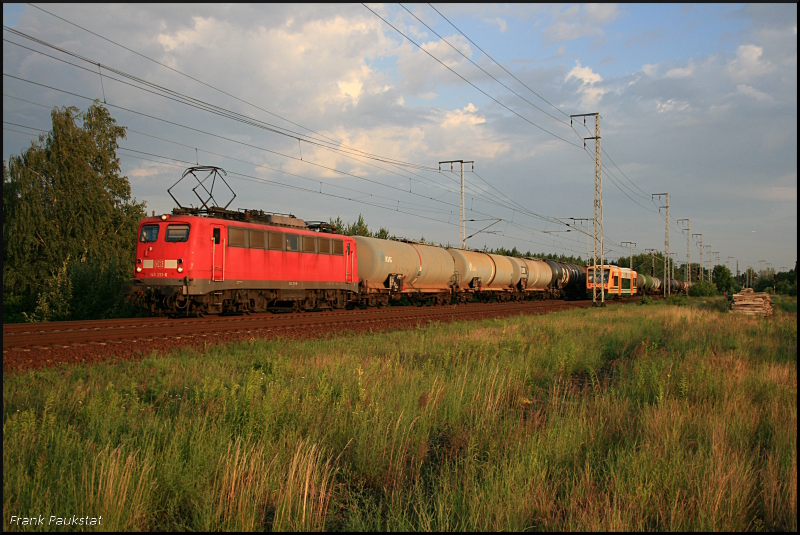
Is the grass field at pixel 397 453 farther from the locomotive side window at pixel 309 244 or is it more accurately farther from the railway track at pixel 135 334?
the locomotive side window at pixel 309 244

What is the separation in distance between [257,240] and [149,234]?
12.5 feet

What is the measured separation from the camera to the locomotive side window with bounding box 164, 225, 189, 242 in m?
18.1

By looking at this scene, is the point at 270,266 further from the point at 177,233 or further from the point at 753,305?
the point at 753,305

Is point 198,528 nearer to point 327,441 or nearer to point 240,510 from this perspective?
point 240,510

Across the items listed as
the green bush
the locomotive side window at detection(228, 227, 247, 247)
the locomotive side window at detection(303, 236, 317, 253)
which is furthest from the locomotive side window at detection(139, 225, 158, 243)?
the green bush

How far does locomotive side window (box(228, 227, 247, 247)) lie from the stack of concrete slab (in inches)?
986

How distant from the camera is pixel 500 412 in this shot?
7.03 meters

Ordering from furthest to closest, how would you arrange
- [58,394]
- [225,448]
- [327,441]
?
[58,394], [327,441], [225,448]

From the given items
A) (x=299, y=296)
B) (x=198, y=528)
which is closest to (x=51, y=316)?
(x=299, y=296)

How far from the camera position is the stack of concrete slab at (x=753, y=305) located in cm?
2682

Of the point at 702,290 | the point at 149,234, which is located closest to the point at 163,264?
the point at 149,234

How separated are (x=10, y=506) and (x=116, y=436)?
58.8 inches

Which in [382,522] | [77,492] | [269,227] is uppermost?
[269,227]

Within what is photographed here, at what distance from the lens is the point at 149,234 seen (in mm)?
18766
